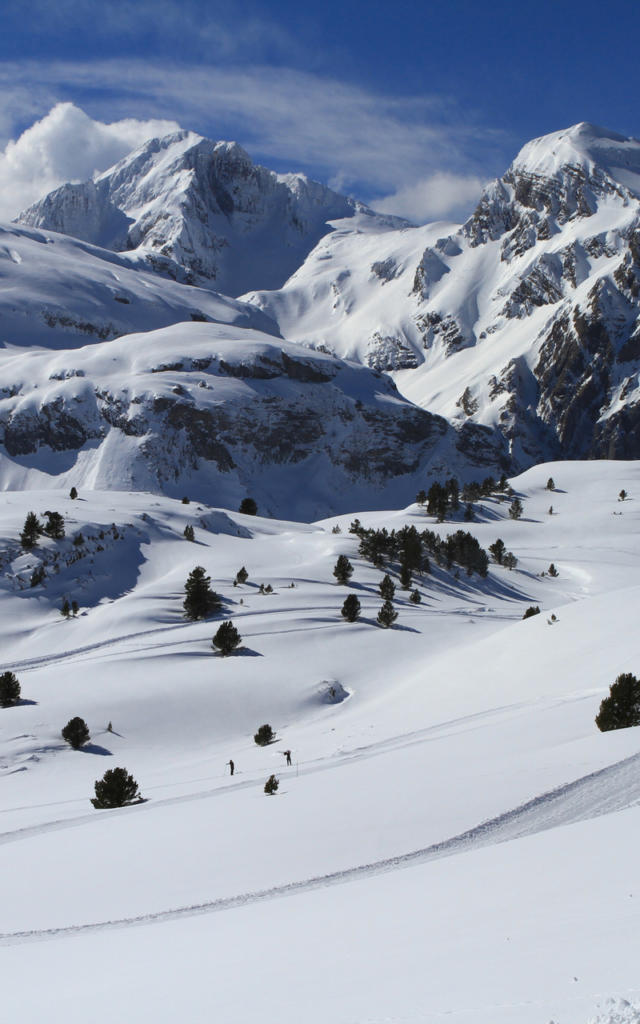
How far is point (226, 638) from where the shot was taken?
39750 millimetres

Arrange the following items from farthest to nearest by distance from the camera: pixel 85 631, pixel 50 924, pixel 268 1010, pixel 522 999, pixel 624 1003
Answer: pixel 85 631, pixel 50 924, pixel 268 1010, pixel 522 999, pixel 624 1003

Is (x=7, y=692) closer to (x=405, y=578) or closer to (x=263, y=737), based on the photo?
(x=263, y=737)

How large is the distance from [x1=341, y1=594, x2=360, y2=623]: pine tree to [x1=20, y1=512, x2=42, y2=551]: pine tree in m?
21.2

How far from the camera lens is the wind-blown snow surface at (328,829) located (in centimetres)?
631

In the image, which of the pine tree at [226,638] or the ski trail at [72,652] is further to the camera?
the ski trail at [72,652]

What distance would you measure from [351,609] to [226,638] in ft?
27.4

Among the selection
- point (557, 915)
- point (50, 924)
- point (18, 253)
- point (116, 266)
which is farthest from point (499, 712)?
point (116, 266)

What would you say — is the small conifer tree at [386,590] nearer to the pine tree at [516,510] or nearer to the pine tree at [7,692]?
the pine tree at [7,692]

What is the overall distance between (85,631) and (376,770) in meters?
32.7

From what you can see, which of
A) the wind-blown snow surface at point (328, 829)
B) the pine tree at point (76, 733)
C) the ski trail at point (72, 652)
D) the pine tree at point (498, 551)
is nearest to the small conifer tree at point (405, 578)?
the wind-blown snow surface at point (328, 829)

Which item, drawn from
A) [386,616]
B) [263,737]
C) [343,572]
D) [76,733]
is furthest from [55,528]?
[263,737]

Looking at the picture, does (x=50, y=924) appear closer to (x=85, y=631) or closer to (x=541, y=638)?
Answer: (x=541, y=638)

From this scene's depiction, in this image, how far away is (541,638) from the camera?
99.2ft

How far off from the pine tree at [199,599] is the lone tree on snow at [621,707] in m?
32.1
